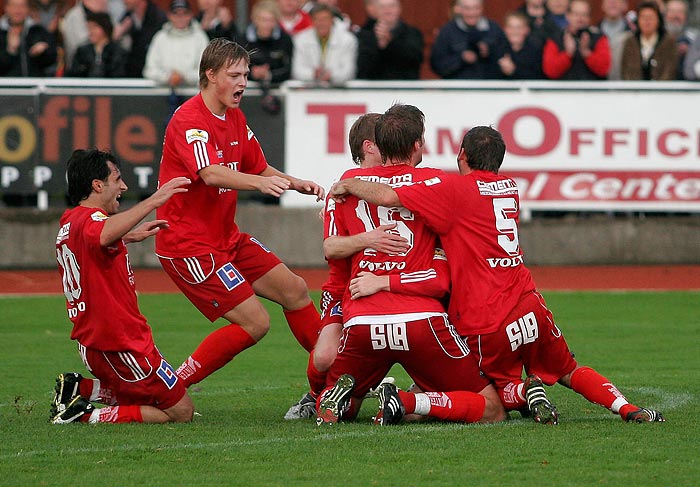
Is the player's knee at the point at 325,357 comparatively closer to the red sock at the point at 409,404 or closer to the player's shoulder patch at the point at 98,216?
the red sock at the point at 409,404

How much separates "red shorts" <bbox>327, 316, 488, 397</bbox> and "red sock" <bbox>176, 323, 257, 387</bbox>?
0.75 metres

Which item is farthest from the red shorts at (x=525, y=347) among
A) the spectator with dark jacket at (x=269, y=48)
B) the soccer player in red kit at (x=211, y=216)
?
the spectator with dark jacket at (x=269, y=48)

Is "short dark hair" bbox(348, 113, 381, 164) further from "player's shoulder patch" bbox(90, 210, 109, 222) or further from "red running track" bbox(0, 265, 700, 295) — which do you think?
"red running track" bbox(0, 265, 700, 295)

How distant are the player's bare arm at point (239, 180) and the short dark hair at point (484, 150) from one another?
103 centimetres

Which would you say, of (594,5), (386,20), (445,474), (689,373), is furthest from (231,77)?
(594,5)

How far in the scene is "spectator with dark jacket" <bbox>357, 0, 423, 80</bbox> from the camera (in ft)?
49.6

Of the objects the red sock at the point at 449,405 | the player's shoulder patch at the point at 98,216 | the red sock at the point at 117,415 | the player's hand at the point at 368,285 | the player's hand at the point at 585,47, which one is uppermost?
the player's hand at the point at 585,47

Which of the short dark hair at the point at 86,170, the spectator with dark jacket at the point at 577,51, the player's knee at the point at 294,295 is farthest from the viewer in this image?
the spectator with dark jacket at the point at 577,51

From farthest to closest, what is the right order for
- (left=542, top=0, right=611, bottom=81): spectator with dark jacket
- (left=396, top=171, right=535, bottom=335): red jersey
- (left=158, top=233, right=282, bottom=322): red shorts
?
1. (left=542, top=0, right=611, bottom=81): spectator with dark jacket
2. (left=158, top=233, right=282, bottom=322): red shorts
3. (left=396, top=171, right=535, bottom=335): red jersey

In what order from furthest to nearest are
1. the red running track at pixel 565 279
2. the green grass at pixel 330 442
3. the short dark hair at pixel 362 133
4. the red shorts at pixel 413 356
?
the red running track at pixel 565 279
the short dark hair at pixel 362 133
the red shorts at pixel 413 356
the green grass at pixel 330 442

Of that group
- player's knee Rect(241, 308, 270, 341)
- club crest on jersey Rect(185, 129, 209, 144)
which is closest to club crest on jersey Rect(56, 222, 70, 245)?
club crest on jersey Rect(185, 129, 209, 144)

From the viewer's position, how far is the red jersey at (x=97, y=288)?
269 inches

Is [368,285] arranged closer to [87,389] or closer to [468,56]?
[87,389]

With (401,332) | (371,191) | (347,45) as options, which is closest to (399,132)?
(371,191)
